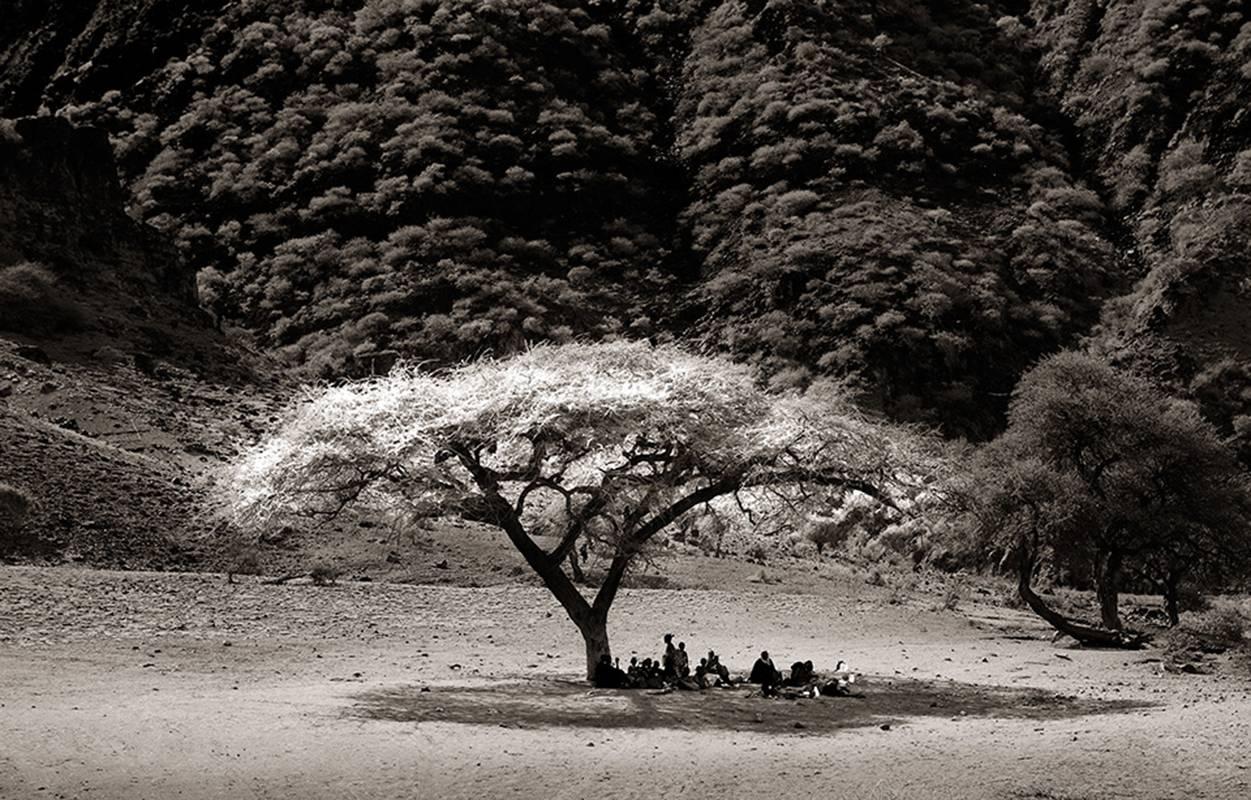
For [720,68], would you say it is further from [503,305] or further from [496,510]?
[496,510]

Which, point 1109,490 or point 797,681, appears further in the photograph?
point 1109,490

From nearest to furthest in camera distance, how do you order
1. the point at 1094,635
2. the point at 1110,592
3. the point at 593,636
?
the point at 593,636
the point at 1094,635
the point at 1110,592

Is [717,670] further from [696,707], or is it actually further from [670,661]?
[696,707]

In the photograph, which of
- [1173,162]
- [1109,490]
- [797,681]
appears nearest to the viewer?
[797,681]

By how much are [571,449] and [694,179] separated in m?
52.5

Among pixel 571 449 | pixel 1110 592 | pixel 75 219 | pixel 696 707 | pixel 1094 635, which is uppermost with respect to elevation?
pixel 75 219

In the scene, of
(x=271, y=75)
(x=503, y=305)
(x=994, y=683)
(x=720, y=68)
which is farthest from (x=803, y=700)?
(x=271, y=75)

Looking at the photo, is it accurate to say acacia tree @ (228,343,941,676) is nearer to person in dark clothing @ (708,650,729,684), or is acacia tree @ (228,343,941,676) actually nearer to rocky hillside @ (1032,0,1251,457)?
person in dark clothing @ (708,650,729,684)

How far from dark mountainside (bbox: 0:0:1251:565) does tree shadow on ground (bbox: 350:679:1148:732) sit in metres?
25.5

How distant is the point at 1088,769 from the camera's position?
569 inches

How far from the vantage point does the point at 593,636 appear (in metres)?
20.4

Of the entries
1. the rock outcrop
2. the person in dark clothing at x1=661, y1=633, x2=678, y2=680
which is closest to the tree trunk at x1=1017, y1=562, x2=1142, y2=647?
the person in dark clothing at x1=661, y1=633, x2=678, y2=680

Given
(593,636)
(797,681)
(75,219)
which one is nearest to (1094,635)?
(797,681)

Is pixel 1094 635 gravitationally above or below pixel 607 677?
above
